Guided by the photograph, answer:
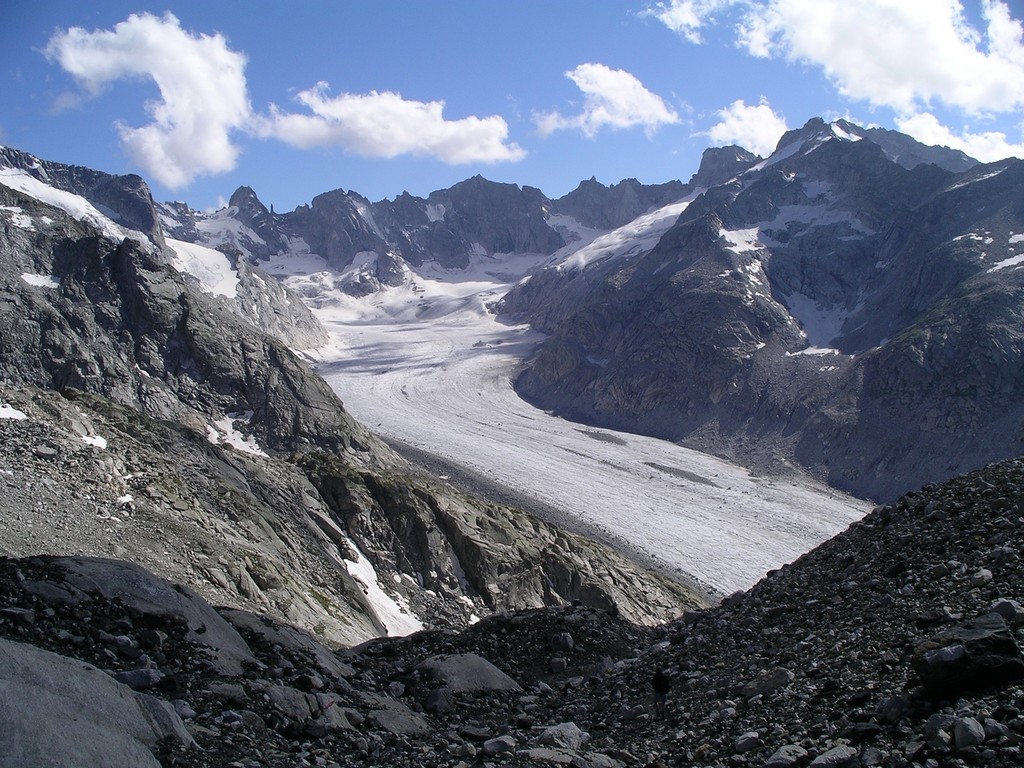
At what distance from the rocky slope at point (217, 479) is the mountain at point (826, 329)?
194 ft

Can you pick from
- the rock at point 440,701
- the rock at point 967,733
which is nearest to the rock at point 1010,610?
the rock at point 967,733

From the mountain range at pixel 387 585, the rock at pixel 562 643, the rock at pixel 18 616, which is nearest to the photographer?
the mountain range at pixel 387 585

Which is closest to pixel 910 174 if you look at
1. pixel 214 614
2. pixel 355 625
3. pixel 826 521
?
pixel 826 521

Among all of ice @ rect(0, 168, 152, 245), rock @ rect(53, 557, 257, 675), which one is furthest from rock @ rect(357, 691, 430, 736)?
ice @ rect(0, 168, 152, 245)

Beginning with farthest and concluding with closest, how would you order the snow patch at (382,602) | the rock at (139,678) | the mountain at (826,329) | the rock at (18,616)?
the mountain at (826,329), the snow patch at (382,602), the rock at (18,616), the rock at (139,678)

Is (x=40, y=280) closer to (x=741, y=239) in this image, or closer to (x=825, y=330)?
(x=825, y=330)

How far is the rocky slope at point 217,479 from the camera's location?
23000mm

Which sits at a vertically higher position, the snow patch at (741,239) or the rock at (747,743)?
the snow patch at (741,239)

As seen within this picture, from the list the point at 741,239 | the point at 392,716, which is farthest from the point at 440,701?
the point at 741,239

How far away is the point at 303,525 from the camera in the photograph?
34781mm

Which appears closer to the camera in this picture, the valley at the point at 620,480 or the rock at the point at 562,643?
the rock at the point at 562,643

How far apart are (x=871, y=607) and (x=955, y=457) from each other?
9185cm

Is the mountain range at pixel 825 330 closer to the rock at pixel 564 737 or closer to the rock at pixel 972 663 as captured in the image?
the rock at pixel 564 737

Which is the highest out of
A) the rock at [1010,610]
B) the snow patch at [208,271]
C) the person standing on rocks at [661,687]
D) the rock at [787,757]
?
the snow patch at [208,271]
